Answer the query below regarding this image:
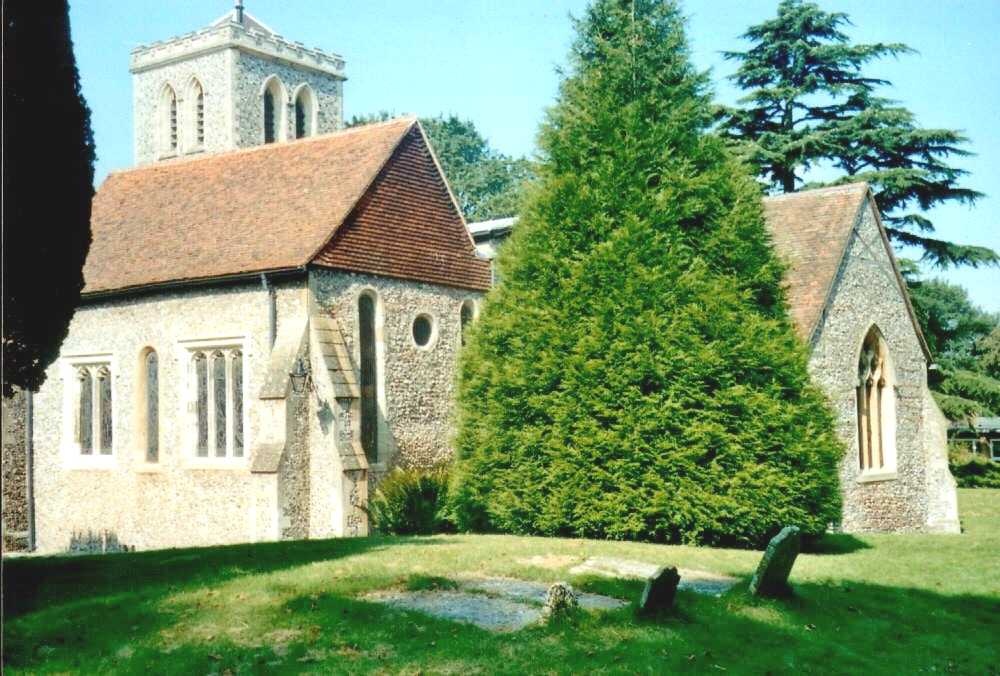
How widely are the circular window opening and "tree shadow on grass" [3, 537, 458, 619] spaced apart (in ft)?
25.8

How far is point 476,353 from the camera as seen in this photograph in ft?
52.2

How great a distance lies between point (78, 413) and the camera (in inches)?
960

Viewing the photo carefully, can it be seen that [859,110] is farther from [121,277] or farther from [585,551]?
[585,551]

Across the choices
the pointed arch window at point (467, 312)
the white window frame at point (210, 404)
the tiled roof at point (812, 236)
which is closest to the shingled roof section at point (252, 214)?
the pointed arch window at point (467, 312)

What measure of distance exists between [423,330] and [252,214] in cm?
455

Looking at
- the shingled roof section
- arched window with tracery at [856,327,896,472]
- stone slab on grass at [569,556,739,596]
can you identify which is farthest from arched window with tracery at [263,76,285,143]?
stone slab on grass at [569,556,739,596]

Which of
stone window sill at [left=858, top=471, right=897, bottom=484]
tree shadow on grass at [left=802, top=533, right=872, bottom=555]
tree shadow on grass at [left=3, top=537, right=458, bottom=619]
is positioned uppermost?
tree shadow on grass at [left=3, top=537, right=458, bottom=619]

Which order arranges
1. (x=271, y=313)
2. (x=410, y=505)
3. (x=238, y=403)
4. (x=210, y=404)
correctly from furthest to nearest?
(x=210, y=404) < (x=238, y=403) < (x=271, y=313) < (x=410, y=505)

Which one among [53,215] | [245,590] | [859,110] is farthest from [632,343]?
[859,110]

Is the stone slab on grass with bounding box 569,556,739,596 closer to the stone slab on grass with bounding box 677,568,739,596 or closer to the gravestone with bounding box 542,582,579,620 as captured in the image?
the stone slab on grass with bounding box 677,568,739,596

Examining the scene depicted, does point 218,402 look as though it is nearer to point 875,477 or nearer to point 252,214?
point 252,214

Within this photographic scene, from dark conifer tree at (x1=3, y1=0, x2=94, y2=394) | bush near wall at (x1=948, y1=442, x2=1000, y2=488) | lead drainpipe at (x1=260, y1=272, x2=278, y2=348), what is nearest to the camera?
dark conifer tree at (x1=3, y1=0, x2=94, y2=394)

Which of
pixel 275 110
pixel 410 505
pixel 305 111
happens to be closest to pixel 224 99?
pixel 275 110

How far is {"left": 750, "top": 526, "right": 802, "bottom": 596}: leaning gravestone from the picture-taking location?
10.2m
